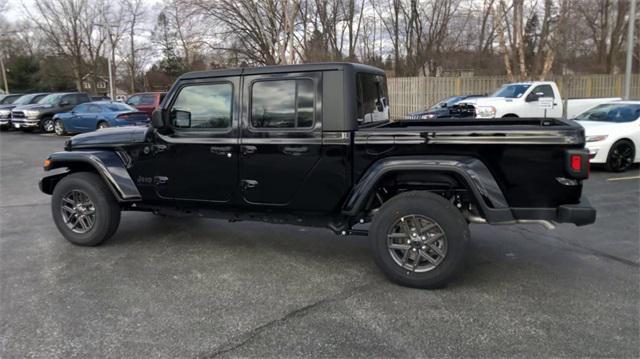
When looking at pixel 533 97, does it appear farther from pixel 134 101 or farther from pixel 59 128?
pixel 59 128

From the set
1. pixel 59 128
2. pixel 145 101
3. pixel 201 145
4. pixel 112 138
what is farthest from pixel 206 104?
pixel 145 101

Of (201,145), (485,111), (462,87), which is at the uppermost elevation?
(462,87)

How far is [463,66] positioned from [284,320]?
1542 inches

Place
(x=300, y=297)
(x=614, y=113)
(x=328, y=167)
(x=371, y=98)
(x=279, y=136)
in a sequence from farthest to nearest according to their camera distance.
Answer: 1. (x=614, y=113)
2. (x=371, y=98)
3. (x=279, y=136)
4. (x=328, y=167)
5. (x=300, y=297)

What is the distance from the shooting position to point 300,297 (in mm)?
4066

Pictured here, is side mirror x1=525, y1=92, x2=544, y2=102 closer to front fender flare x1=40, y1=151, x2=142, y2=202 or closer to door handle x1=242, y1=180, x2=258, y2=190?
door handle x1=242, y1=180, x2=258, y2=190

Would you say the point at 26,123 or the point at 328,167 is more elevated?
the point at 26,123

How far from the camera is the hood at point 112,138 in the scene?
17.3 feet

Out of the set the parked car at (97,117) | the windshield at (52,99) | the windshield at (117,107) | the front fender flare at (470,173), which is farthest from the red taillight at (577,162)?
the windshield at (52,99)

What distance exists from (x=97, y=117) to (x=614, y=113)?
55.4ft

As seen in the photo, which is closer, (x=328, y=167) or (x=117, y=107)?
(x=328, y=167)

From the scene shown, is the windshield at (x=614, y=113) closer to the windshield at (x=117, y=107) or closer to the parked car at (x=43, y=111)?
the windshield at (x=117, y=107)

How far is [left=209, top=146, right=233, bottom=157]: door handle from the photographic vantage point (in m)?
4.79

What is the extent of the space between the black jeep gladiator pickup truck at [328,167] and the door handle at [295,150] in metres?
0.02
